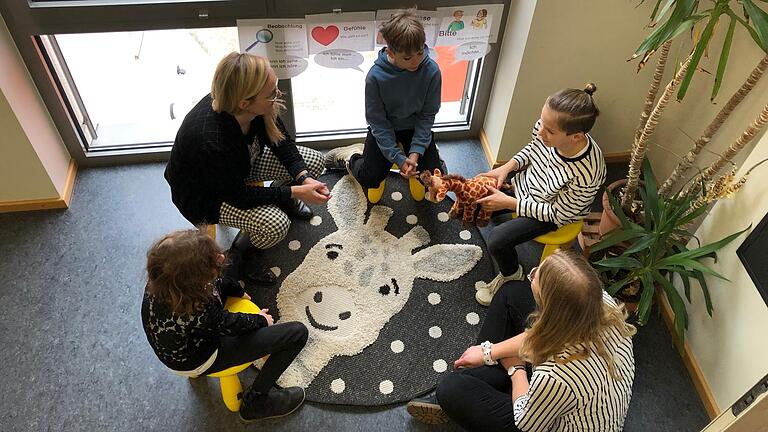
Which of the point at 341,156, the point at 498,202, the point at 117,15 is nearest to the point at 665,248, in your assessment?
the point at 498,202

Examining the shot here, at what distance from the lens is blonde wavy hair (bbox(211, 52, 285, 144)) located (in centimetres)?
176

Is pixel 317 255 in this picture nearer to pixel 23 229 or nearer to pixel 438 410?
pixel 438 410

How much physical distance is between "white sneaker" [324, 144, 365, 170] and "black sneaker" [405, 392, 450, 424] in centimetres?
111

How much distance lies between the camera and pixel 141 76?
2625 mm

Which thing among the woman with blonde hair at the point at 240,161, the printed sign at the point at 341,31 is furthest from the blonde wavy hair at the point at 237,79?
the printed sign at the point at 341,31

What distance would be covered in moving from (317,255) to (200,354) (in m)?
0.75

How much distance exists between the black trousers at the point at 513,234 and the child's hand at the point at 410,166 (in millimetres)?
414

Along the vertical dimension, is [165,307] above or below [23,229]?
above

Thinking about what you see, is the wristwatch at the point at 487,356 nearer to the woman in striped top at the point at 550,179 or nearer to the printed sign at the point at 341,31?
the woman in striped top at the point at 550,179

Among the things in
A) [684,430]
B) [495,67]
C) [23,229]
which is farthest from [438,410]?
[23,229]

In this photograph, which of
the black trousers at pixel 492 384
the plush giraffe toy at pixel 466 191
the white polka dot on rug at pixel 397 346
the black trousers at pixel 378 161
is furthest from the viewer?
the black trousers at pixel 378 161

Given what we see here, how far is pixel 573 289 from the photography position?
1.38 m

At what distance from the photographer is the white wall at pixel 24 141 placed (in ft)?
6.84

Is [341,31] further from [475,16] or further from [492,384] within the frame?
[492,384]
